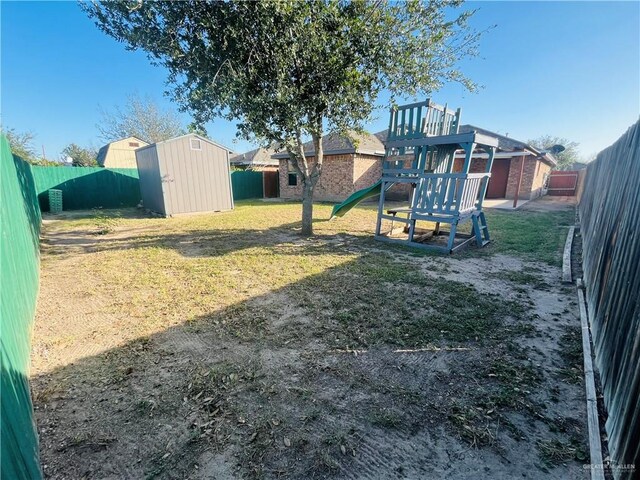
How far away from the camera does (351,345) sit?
2904 millimetres

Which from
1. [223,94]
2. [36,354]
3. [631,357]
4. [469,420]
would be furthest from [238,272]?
[631,357]

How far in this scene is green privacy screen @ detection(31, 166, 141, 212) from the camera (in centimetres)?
1232

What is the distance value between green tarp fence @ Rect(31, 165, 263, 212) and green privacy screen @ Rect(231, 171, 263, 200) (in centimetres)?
529

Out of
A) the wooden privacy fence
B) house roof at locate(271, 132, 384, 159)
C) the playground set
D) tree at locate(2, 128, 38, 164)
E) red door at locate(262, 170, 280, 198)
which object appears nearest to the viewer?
the wooden privacy fence

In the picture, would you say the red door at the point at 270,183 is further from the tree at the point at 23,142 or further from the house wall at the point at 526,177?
the tree at the point at 23,142

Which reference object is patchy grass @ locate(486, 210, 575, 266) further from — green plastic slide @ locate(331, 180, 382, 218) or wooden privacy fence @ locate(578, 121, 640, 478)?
green plastic slide @ locate(331, 180, 382, 218)

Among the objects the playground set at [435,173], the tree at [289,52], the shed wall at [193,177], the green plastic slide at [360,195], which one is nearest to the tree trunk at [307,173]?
the tree at [289,52]

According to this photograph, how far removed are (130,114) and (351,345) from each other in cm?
3719

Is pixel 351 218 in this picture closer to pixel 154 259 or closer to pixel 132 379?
pixel 154 259

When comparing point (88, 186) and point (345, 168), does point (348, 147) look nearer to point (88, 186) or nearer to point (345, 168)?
point (345, 168)

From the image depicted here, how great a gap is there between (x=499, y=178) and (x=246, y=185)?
15.6 metres

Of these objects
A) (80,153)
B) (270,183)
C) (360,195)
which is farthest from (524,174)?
(80,153)

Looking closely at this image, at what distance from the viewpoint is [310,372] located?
2514 mm

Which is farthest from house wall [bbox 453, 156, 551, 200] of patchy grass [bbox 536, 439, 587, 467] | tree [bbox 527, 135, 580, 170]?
tree [bbox 527, 135, 580, 170]
